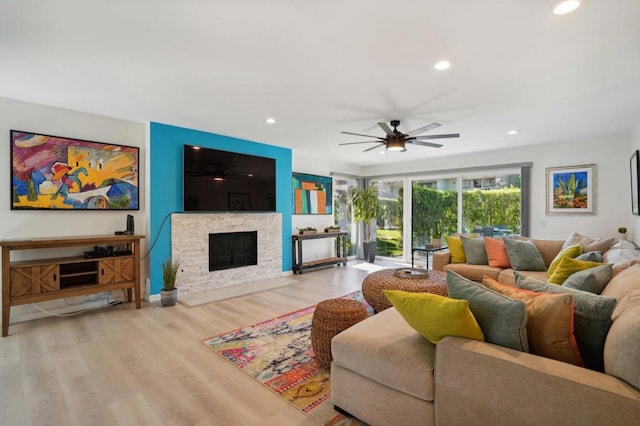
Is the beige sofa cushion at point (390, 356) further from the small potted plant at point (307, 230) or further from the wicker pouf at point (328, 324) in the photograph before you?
the small potted plant at point (307, 230)

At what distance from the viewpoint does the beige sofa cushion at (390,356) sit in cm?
151

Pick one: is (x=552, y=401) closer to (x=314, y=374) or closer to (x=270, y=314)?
(x=314, y=374)

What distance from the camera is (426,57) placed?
239cm

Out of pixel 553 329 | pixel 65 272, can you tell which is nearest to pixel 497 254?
pixel 553 329

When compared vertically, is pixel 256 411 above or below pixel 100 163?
below

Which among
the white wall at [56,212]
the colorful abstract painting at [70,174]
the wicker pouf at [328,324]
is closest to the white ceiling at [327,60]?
the white wall at [56,212]

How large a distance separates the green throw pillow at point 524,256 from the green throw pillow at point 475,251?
357 mm

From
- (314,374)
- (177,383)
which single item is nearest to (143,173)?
(177,383)

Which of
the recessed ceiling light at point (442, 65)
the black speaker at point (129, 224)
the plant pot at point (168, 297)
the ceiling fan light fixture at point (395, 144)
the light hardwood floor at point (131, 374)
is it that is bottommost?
the light hardwood floor at point (131, 374)

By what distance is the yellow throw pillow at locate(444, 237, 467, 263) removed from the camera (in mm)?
4633

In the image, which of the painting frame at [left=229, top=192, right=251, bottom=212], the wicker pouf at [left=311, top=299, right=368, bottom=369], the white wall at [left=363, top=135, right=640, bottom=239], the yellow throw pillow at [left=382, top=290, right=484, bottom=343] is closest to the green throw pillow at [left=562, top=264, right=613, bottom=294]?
the yellow throw pillow at [left=382, top=290, right=484, bottom=343]

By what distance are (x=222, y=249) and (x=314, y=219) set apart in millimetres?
2397

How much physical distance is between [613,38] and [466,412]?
2640mm

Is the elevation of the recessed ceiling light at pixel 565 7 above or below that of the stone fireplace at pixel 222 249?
above
